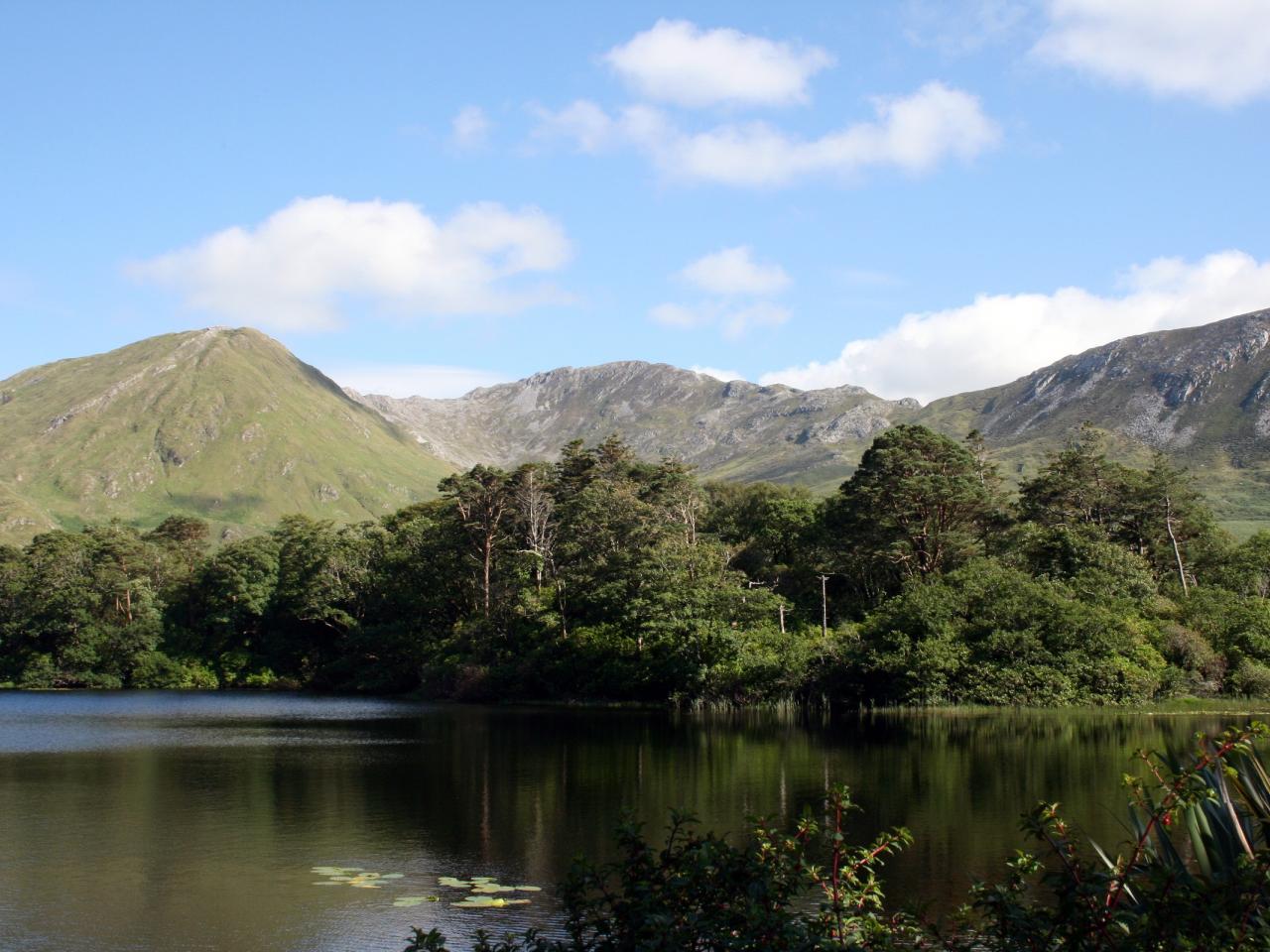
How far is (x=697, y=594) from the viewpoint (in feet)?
219

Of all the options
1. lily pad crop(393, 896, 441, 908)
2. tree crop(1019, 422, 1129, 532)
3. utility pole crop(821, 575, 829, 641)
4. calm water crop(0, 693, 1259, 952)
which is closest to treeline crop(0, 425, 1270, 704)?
tree crop(1019, 422, 1129, 532)

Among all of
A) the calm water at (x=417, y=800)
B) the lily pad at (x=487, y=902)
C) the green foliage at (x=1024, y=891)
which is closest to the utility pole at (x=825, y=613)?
the calm water at (x=417, y=800)

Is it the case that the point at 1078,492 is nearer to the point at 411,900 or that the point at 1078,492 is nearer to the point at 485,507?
the point at 485,507

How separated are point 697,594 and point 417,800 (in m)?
36.8

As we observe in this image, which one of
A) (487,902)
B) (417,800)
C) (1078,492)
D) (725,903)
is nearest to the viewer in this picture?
(725,903)

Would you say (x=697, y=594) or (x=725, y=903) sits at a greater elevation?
(x=697, y=594)

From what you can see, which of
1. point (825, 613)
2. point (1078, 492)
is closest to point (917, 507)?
point (825, 613)

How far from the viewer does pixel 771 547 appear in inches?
3526

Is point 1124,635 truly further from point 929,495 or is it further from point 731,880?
point 731,880

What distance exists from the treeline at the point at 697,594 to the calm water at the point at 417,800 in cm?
664

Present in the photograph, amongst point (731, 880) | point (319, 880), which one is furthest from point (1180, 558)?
point (731, 880)

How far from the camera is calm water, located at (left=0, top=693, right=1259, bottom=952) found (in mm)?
19344

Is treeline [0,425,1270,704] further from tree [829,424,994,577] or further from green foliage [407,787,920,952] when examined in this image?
green foliage [407,787,920,952]

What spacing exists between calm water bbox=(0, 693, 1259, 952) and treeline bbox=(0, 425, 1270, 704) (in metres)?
6.64
